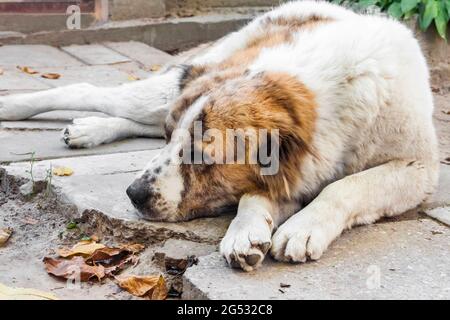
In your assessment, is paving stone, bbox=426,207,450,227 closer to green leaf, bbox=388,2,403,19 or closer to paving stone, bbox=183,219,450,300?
paving stone, bbox=183,219,450,300

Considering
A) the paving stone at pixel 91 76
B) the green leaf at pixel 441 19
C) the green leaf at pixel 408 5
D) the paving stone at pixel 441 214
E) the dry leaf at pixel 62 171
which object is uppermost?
the green leaf at pixel 408 5

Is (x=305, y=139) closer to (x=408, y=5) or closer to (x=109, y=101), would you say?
(x=109, y=101)

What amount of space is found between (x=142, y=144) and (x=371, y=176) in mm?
1554

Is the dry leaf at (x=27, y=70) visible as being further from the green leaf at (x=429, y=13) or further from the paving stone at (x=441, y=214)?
the paving stone at (x=441, y=214)

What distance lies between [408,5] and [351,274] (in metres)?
3.84

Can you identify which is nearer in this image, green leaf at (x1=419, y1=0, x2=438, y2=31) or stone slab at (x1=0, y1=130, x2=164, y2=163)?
stone slab at (x1=0, y1=130, x2=164, y2=163)

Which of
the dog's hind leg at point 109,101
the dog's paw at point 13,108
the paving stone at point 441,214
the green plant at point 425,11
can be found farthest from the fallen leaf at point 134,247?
the green plant at point 425,11

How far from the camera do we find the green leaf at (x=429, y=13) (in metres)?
6.13

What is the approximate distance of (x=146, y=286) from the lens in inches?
111

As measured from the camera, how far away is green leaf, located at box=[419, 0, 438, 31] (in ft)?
20.1

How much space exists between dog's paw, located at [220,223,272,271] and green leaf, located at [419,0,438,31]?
376 centimetres

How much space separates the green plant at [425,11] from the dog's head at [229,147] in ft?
11.0

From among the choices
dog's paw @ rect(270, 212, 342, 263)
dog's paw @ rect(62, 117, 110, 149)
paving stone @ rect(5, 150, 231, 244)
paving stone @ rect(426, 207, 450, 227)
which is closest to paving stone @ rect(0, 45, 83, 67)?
dog's paw @ rect(62, 117, 110, 149)
